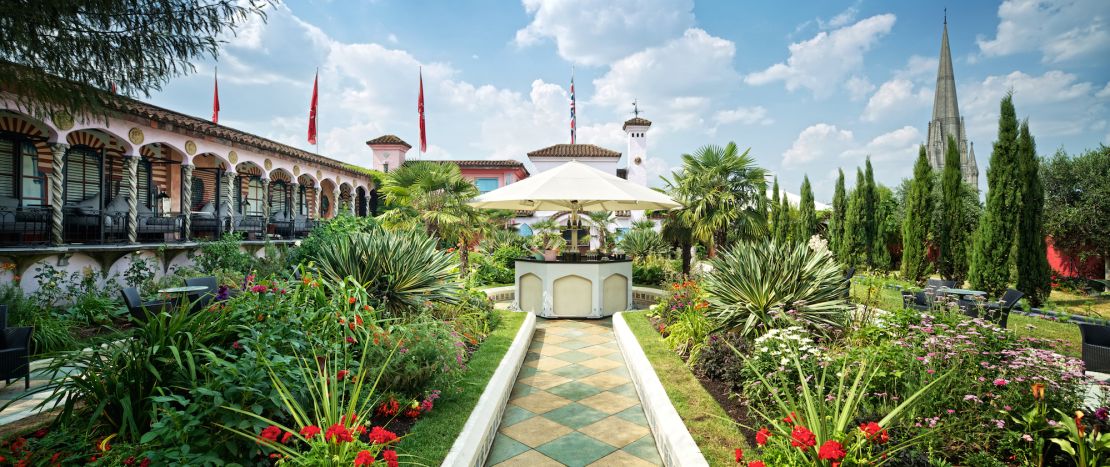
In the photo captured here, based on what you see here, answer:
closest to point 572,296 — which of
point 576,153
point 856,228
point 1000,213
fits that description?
point 1000,213

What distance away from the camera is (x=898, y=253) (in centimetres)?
2048

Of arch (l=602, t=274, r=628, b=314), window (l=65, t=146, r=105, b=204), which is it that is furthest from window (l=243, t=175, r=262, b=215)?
arch (l=602, t=274, r=628, b=314)

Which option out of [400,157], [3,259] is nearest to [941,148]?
[400,157]

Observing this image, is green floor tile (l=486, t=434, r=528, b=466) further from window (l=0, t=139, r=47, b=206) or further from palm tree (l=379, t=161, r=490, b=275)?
window (l=0, t=139, r=47, b=206)

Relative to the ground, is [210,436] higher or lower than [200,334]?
lower

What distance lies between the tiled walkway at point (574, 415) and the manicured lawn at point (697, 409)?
375 millimetres

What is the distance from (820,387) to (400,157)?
28276mm

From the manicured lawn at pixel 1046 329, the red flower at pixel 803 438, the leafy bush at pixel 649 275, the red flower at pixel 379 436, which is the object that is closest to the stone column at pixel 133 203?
the red flower at pixel 379 436

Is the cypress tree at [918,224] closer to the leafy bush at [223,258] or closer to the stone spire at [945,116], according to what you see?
the leafy bush at [223,258]

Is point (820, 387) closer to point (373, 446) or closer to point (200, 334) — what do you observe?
point (373, 446)

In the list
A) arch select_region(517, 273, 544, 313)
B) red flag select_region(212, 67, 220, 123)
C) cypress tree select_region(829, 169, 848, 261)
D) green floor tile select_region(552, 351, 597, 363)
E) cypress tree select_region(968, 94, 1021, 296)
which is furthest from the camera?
red flag select_region(212, 67, 220, 123)

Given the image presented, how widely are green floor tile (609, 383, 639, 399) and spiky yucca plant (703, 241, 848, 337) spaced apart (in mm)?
1424

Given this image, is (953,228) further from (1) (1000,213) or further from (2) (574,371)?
(2) (574,371)

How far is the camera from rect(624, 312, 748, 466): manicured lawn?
3.41 meters
